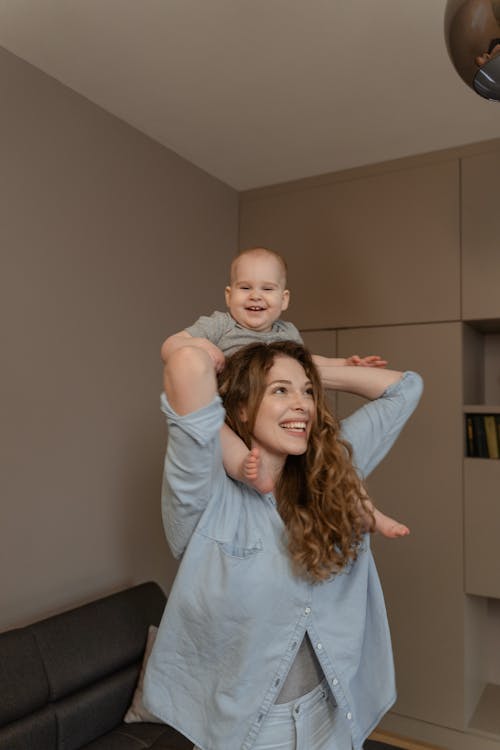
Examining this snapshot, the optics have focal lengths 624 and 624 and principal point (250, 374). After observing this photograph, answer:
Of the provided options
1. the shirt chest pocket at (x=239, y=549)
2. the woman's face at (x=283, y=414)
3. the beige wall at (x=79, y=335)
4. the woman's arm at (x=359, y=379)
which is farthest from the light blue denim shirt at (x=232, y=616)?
the beige wall at (x=79, y=335)

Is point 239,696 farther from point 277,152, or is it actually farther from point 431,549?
point 277,152

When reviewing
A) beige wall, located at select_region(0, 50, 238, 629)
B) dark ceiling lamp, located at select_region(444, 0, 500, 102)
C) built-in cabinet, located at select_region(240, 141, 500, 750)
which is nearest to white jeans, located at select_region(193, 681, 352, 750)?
dark ceiling lamp, located at select_region(444, 0, 500, 102)

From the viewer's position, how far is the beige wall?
2.27m

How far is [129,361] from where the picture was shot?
9.21ft

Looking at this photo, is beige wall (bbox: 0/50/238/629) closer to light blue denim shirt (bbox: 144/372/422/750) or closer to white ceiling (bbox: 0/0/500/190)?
white ceiling (bbox: 0/0/500/190)

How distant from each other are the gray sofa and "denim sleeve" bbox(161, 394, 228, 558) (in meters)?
1.11

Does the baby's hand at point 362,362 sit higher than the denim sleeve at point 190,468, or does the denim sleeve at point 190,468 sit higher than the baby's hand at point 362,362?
the baby's hand at point 362,362

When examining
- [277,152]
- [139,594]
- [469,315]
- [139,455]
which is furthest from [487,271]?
[139,594]

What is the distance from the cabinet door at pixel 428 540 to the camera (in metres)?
2.94

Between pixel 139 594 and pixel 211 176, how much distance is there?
2.19 metres

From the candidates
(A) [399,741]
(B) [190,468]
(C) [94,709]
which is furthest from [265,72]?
(A) [399,741]

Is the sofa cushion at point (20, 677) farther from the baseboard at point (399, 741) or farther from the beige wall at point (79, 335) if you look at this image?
the baseboard at point (399, 741)

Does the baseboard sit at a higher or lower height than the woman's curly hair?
lower

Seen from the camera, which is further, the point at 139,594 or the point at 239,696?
the point at 139,594
